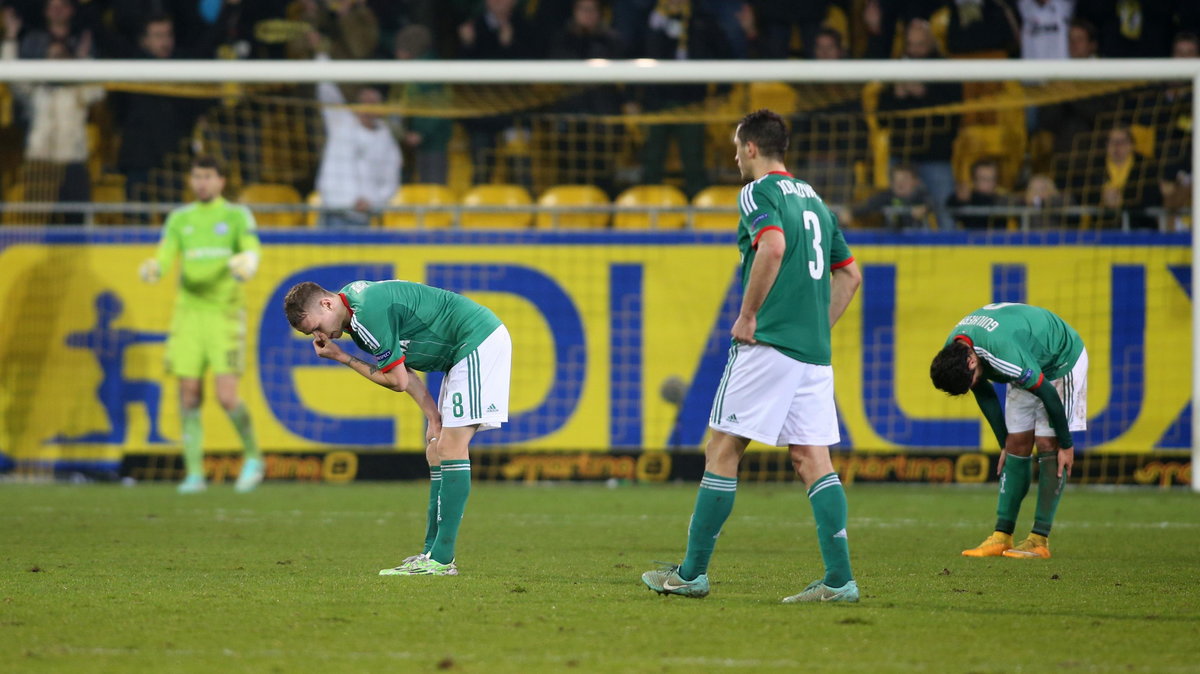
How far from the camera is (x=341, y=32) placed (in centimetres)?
1599

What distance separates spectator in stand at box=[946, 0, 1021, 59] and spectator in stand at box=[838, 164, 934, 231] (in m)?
2.04

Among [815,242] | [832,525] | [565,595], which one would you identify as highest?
[815,242]

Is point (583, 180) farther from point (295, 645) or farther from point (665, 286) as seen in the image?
point (295, 645)

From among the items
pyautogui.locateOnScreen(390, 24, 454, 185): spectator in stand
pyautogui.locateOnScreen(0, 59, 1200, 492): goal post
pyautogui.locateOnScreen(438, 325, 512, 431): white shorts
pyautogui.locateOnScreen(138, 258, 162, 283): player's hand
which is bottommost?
pyautogui.locateOnScreen(438, 325, 512, 431): white shorts

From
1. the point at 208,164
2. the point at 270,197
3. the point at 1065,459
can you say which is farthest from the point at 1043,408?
the point at 270,197

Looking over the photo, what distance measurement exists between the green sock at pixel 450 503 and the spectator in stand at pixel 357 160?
779cm

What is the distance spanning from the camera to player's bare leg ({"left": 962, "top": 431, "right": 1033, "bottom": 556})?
844cm

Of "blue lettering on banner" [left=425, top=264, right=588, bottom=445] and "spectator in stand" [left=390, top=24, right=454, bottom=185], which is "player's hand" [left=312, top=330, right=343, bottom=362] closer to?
"blue lettering on banner" [left=425, top=264, right=588, bottom=445]

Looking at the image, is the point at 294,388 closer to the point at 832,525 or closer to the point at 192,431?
the point at 192,431

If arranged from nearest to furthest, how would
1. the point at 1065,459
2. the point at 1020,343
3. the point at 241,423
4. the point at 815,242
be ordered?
the point at 815,242, the point at 1020,343, the point at 1065,459, the point at 241,423

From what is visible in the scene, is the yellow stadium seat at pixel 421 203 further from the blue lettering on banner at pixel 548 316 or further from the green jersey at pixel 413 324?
the green jersey at pixel 413 324

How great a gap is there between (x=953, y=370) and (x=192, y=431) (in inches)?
279

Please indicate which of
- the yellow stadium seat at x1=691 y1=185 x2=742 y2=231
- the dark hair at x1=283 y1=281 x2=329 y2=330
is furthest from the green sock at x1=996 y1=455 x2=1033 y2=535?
the yellow stadium seat at x1=691 y1=185 x2=742 y2=231

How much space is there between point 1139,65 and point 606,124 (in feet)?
16.8
